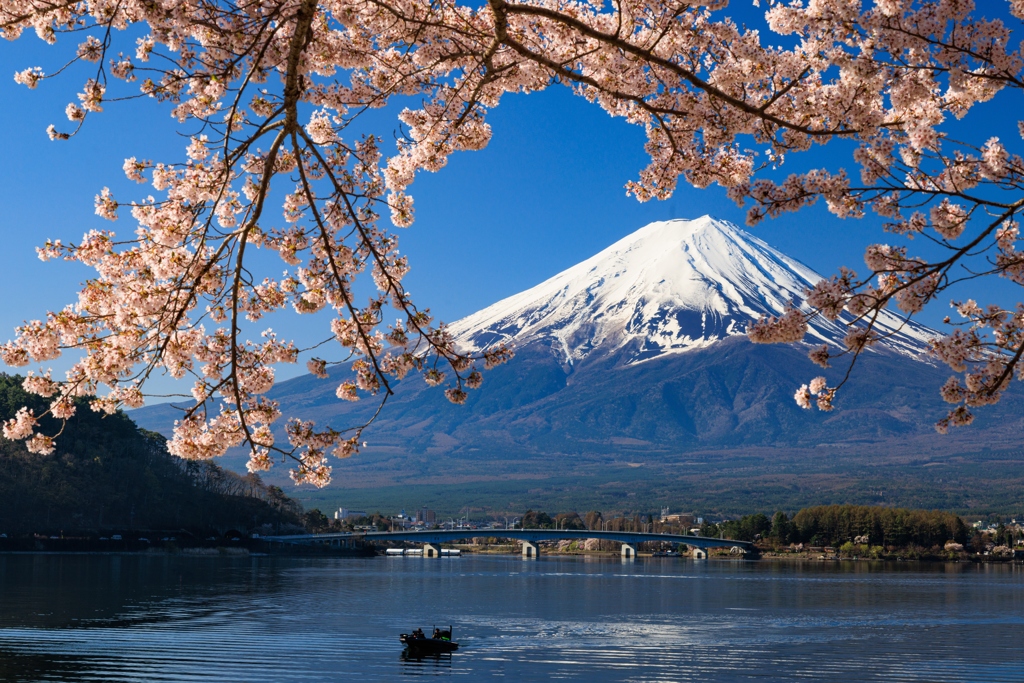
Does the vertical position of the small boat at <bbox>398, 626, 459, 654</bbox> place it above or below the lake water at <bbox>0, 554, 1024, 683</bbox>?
above

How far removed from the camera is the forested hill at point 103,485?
71812 mm

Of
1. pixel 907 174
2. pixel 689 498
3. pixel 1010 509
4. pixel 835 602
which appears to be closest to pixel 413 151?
pixel 907 174

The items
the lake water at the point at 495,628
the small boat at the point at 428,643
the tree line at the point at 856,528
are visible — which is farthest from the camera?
the tree line at the point at 856,528

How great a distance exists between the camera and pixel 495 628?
3600cm

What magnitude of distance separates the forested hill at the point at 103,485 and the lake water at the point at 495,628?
1078 cm

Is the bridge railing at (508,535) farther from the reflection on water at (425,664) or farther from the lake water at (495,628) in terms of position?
the reflection on water at (425,664)

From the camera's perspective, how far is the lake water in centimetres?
2603

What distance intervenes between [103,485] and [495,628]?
51.4m

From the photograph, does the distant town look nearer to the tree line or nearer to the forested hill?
the tree line

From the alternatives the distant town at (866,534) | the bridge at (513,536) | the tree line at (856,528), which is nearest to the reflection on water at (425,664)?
the bridge at (513,536)

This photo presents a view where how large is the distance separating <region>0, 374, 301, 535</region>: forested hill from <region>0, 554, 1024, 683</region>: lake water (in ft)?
35.4

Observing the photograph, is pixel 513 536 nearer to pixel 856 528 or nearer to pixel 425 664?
pixel 856 528

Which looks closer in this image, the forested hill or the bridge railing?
the forested hill

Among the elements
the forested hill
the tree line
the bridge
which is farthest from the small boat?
the tree line
